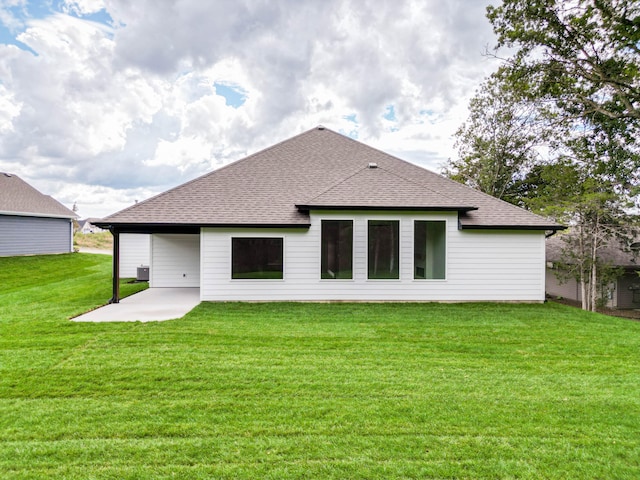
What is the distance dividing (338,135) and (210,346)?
962cm

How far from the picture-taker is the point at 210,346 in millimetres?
5391

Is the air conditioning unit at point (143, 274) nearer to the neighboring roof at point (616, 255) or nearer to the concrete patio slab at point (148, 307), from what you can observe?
the concrete patio slab at point (148, 307)

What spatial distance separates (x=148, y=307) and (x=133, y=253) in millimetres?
7157

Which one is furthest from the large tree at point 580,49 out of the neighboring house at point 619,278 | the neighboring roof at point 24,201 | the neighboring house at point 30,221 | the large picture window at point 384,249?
the neighboring house at point 30,221

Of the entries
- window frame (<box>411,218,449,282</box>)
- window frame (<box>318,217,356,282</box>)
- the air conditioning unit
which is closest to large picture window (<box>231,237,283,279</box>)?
window frame (<box>318,217,356,282</box>)

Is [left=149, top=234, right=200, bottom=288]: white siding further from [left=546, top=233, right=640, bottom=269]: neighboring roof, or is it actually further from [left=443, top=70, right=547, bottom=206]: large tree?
[left=443, top=70, right=547, bottom=206]: large tree

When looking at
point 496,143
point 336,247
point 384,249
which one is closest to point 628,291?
point 496,143

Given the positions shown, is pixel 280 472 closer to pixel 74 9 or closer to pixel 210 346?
pixel 210 346

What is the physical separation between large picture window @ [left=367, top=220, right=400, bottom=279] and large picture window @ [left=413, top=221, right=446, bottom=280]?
0.51m

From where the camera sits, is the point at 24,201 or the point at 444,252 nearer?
Answer: the point at 444,252

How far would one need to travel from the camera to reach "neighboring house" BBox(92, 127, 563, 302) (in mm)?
9133

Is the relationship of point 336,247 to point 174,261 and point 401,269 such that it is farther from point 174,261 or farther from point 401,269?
point 174,261

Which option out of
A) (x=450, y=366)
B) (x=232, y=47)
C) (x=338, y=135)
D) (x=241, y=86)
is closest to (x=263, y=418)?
(x=450, y=366)

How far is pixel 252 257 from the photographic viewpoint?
30.1ft
